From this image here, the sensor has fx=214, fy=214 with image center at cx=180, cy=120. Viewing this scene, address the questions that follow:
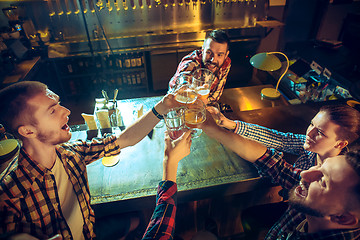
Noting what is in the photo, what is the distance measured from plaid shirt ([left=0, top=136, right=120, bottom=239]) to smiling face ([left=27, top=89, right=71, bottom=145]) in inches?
5.1

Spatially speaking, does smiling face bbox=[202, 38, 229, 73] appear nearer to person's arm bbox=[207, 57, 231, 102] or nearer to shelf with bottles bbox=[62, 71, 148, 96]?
person's arm bbox=[207, 57, 231, 102]

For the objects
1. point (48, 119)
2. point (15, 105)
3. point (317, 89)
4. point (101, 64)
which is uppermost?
point (15, 105)

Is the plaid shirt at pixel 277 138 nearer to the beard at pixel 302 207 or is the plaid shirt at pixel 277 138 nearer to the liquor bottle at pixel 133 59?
the beard at pixel 302 207

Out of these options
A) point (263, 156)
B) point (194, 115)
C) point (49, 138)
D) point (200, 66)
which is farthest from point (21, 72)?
point (263, 156)

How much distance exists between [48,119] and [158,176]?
895 mm

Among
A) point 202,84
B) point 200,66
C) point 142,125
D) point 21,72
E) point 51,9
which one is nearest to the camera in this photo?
point 142,125

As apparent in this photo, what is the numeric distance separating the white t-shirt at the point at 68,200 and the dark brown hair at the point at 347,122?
1.85 metres

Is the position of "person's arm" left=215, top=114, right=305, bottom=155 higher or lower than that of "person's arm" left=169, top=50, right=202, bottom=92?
lower

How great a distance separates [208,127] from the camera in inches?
63.0

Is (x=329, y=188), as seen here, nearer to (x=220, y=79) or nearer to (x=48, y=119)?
(x=48, y=119)

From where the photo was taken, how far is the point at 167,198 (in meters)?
1.19

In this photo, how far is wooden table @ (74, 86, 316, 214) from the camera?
5.33 ft

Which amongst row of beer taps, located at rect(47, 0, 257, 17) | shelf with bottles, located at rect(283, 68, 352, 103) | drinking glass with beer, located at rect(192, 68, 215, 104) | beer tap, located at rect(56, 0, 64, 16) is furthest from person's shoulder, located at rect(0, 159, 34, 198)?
beer tap, located at rect(56, 0, 64, 16)

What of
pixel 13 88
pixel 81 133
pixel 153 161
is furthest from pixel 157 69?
pixel 13 88
